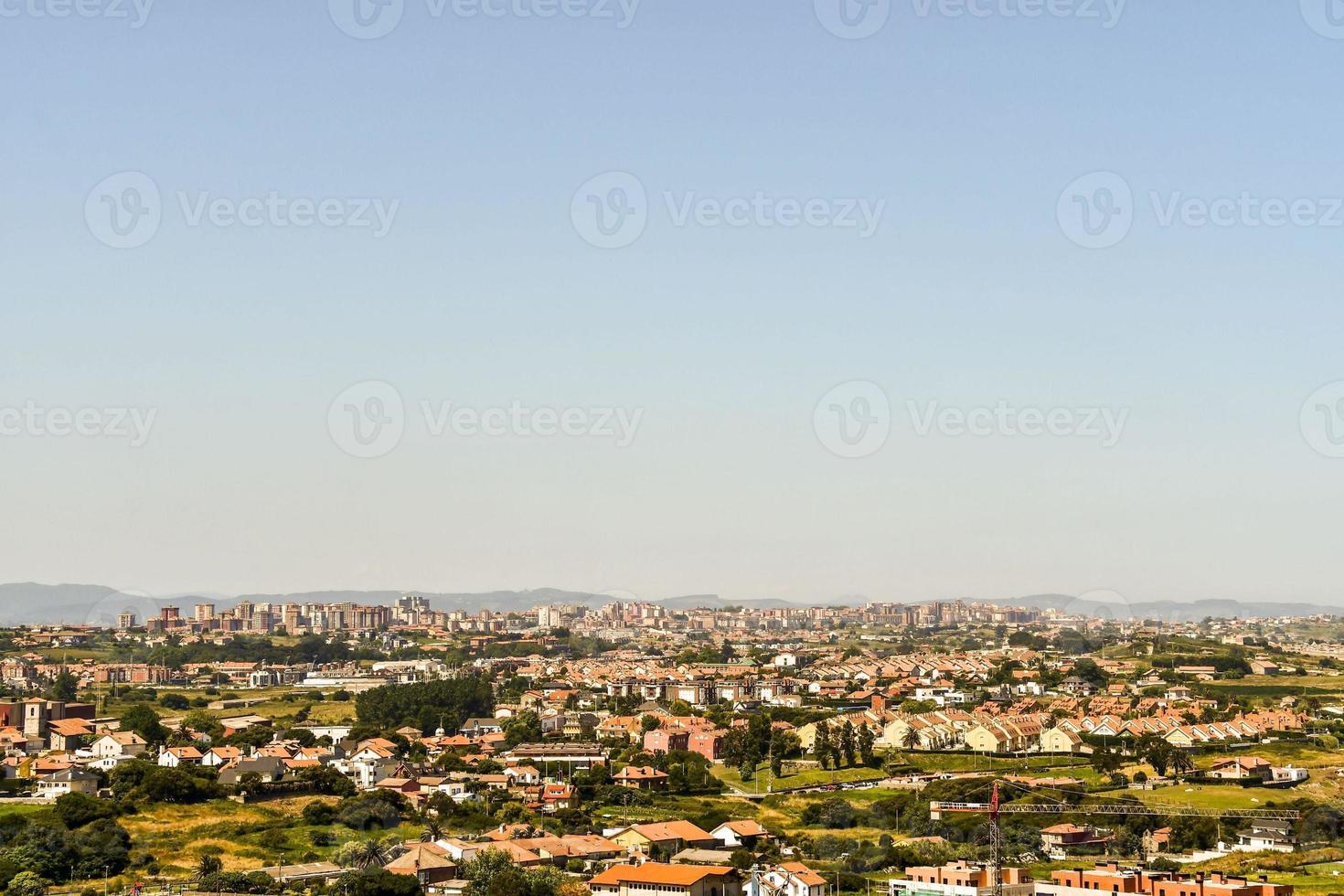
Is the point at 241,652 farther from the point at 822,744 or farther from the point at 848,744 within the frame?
the point at 848,744

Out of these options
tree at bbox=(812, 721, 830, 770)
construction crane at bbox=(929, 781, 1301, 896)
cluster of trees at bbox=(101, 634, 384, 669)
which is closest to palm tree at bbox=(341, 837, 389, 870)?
construction crane at bbox=(929, 781, 1301, 896)

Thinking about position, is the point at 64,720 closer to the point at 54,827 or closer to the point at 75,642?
the point at 54,827

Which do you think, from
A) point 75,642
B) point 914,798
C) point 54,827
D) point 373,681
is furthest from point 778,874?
point 75,642

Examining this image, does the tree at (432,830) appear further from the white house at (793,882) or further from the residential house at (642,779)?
the residential house at (642,779)

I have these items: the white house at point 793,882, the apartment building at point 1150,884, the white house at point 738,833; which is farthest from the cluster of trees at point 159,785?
the apartment building at point 1150,884

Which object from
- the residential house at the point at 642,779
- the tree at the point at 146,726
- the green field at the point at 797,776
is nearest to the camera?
the residential house at the point at 642,779

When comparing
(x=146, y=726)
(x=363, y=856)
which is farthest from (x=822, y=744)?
(x=363, y=856)

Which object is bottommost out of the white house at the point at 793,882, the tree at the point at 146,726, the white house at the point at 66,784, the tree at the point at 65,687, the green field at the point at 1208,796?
the white house at the point at 793,882
